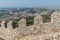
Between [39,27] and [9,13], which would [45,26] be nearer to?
[39,27]

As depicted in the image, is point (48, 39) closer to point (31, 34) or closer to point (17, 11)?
point (31, 34)

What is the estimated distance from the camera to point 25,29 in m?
6.21

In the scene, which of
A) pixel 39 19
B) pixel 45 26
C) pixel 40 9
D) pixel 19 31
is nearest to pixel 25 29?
pixel 19 31

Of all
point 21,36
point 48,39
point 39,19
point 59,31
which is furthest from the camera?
point 39,19

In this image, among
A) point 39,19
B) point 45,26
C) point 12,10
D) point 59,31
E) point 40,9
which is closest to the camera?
point 59,31

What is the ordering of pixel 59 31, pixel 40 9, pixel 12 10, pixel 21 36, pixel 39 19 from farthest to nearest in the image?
pixel 12 10, pixel 40 9, pixel 39 19, pixel 21 36, pixel 59 31

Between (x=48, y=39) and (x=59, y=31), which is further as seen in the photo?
(x=59, y=31)

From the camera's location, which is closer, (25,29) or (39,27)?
(39,27)

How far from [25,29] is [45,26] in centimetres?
107

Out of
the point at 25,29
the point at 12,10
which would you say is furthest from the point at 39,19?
the point at 12,10

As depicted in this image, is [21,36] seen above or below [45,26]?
below

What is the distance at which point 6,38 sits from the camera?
23.6ft

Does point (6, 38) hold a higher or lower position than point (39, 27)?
lower

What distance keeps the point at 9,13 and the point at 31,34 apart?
25435mm
